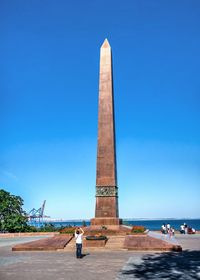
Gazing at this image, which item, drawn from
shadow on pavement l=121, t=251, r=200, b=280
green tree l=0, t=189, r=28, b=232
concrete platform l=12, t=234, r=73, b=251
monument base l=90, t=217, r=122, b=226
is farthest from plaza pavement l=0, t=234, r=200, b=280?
green tree l=0, t=189, r=28, b=232

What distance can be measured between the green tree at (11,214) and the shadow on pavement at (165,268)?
25.5 metres

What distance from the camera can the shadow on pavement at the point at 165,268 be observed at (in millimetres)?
10620

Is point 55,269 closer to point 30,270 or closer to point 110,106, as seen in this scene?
point 30,270

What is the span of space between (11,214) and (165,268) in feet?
97.5

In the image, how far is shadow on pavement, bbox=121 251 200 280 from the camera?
34.8 feet

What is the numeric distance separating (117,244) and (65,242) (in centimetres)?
322

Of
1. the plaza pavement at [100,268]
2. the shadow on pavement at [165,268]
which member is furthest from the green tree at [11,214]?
the shadow on pavement at [165,268]

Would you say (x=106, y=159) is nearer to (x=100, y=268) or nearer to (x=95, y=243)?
(x=95, y=243)

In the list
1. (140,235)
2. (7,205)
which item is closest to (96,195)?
(140,235)

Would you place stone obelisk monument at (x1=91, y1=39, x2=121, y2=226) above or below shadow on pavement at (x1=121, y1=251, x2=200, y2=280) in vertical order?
above

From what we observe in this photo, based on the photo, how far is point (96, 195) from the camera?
25.6m

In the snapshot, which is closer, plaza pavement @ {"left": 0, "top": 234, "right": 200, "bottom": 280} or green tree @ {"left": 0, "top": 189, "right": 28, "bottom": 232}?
plaza pavement @ {"left": 0, "top": 234, "right": 200, "bottom": 280}

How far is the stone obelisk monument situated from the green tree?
15.4 meters

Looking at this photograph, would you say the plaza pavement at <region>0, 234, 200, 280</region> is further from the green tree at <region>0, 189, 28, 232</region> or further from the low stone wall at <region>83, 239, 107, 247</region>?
the green tree at <region>0, 189, 28, 232</region>
